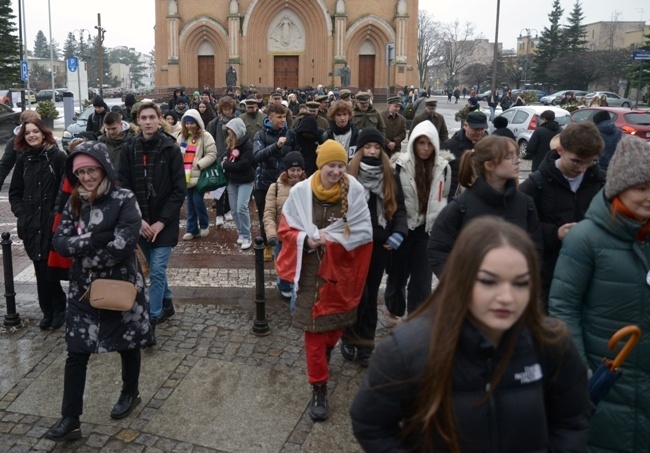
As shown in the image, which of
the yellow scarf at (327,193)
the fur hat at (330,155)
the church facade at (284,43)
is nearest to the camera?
the fur hat at (330,155)

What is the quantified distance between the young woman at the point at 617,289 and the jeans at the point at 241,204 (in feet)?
20.3

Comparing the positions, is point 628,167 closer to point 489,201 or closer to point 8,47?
point 489,201

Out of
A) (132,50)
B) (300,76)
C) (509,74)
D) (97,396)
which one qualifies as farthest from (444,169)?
(132,50)

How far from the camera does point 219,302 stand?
6891 mm

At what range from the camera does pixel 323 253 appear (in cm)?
442

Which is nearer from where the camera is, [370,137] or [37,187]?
[370,137]

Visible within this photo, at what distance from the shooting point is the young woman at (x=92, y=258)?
13.6ft

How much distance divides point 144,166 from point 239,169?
8.59ft

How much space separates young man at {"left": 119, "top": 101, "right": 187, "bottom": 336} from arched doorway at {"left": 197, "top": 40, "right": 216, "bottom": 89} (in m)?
39.8

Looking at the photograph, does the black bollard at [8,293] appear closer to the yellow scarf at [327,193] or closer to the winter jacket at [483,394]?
the yellow scarf at [327,193]

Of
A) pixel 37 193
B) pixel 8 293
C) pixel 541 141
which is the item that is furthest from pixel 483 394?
pixel 541 141

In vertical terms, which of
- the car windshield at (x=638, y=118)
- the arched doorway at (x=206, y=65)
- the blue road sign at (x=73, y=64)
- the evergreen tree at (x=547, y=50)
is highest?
the evergreen tree at (x=547, y=50)

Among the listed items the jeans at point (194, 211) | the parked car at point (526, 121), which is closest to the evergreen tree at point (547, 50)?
the parked car at point (526, 121)

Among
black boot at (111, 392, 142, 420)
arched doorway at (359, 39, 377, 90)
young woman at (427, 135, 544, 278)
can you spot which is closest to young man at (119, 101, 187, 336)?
black boot at (111, 392, 142, 420)
